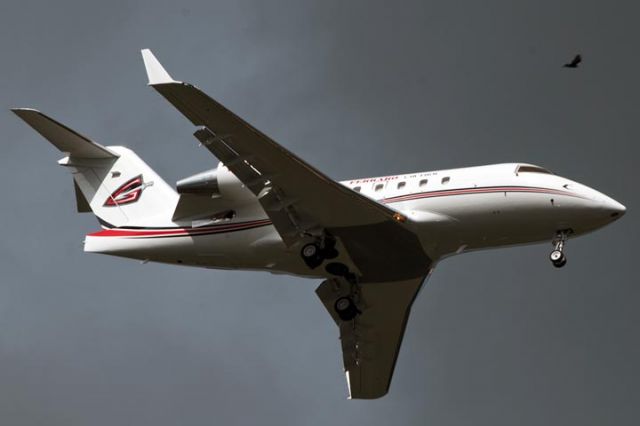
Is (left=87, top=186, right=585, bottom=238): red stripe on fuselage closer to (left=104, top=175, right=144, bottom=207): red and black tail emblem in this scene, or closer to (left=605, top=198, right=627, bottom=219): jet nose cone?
(left=605, top=198, right=627, bottom=219): jet nose cone

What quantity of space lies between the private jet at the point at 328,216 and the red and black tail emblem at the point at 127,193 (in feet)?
0.21

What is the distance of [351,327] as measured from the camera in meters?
34.5

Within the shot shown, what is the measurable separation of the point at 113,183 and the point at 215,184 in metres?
4.93

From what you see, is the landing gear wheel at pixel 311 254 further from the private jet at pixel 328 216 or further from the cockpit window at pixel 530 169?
the cockpit window at pixel 530 169

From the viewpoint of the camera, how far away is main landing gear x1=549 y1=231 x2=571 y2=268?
96.8 feet

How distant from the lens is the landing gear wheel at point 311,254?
99.8ft

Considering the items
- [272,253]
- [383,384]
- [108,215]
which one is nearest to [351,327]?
[383,384]

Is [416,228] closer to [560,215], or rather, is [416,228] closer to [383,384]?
[560,215]

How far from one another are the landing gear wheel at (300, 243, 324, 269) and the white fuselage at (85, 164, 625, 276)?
49 centimetres

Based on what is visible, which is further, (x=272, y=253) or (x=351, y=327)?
(x=351, y=327)

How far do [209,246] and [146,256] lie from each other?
6.44 ft

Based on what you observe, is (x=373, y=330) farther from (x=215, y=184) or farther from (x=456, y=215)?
(x=215, y=184)

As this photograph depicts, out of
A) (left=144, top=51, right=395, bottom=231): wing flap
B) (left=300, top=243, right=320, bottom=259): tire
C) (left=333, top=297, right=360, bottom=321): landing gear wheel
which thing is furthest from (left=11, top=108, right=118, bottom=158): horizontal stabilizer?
(left=333, top=297, right=360, bottom=321): landing gear wheel

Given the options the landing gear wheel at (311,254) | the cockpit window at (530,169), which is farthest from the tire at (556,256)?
the landing gear wheel at (311,254)
